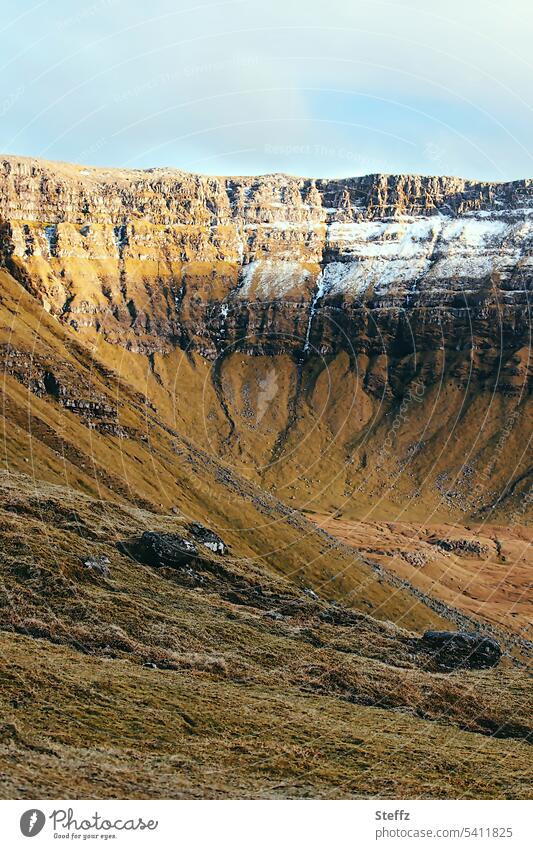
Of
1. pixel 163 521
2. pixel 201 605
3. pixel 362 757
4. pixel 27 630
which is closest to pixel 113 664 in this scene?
pixel 27 630

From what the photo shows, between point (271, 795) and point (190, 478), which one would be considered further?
point (190, 478)

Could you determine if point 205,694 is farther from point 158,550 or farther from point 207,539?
point 207,539

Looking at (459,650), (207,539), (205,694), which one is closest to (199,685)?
(205,694)

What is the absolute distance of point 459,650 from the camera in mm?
90812

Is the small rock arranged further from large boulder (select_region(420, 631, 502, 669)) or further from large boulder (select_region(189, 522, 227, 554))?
large boulder (select_region(420, 631, 502, 669))

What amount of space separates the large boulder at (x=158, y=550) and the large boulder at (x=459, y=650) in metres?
24.9

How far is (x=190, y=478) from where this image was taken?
148m

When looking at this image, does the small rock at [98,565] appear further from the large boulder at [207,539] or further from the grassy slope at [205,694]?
the large boulder at [207,539]

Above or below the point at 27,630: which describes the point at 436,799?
below

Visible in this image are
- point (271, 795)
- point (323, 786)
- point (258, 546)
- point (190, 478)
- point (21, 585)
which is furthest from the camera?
point (190, 478)

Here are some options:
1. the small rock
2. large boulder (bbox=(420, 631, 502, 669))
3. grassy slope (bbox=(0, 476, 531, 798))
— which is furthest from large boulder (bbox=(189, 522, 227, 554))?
the small rock

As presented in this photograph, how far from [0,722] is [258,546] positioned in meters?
89.0

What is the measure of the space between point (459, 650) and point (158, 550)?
31816mm

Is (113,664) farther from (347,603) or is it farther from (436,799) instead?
(347,603)
